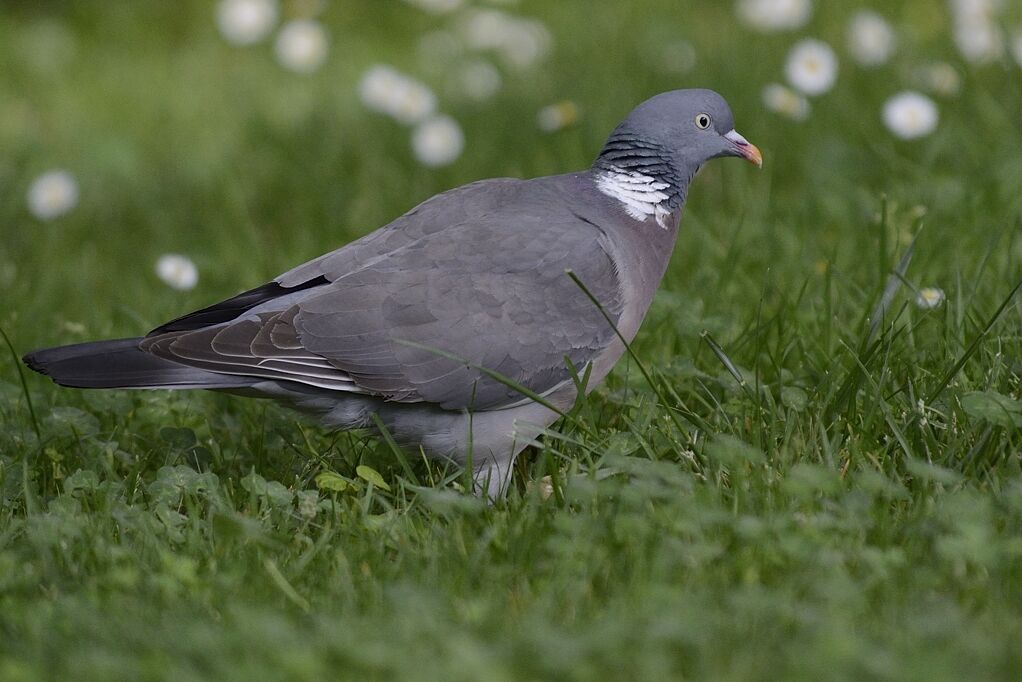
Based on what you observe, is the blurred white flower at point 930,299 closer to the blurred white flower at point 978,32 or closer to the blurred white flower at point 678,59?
the blurred white flower at point 978,32

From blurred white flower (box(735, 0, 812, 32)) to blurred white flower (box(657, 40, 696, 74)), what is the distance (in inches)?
14.2

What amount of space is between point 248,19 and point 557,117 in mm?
2748

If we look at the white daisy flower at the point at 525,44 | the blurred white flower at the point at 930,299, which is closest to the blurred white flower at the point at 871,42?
the white daisy flower at the point at 525,44

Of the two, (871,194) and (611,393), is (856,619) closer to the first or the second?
(611,393)

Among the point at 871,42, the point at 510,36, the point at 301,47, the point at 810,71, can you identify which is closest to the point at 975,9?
the point at 871,42

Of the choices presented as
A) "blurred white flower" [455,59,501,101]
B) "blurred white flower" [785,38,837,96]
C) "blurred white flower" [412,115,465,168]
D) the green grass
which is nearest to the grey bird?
the green grass

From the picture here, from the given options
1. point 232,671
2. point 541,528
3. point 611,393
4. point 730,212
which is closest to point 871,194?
point 730,212

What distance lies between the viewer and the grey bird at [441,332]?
130 inches

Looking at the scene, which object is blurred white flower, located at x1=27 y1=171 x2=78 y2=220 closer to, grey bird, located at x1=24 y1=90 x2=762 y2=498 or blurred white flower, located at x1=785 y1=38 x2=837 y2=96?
grey bird, located at x1=24 y1=90 x2=762 y2=498

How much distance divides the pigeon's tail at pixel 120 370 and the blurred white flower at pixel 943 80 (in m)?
3.37

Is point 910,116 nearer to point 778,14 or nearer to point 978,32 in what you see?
point 978,32

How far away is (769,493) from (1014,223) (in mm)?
1796

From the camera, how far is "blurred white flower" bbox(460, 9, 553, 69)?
6.90m

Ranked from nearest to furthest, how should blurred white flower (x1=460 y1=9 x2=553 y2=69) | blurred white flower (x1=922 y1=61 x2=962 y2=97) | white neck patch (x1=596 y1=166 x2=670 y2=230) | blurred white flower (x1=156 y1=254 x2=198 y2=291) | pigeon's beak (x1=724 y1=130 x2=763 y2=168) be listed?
white neck patch (x1=596 y1=166 x2=670 y2=230) → pigeon's beak (x1=724 y1=130 x2=763 y2=168) → blurred white flower (x1=156 y1=254 x2=198 y2=291) → blurred white flower (x1=922 y1=61 x2=962 y2=97) → blurred white flower (x1=460 y1=9 x2=553 y2=69)
